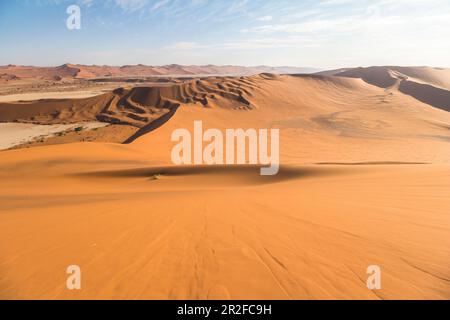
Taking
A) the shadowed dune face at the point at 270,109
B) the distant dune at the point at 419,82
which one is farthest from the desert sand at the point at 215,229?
the distant dune at the point at 419,82

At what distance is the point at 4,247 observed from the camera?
453 cm

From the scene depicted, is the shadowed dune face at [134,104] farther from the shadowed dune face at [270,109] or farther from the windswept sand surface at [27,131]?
the windswept sand surface at [27,131]

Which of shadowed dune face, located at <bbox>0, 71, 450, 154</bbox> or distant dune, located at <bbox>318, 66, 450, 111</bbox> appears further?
distant dune, located at <bbox>318, 66, 450, 111</bbox>

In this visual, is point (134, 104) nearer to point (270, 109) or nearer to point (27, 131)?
point (27, 131)

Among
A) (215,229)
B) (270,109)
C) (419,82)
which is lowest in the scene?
(215,229)

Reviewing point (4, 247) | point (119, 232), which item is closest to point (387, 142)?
point (119, 232)

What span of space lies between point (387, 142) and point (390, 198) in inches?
528

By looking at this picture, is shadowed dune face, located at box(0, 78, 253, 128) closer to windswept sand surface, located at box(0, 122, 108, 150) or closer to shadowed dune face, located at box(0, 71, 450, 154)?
shadowed dune face, located at box(0, 71, 450, 154)

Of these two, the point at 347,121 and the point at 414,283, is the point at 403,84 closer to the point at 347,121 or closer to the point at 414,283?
the point at 347,121

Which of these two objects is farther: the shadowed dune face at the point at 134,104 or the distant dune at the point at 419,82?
the distant dune at the point at 419,82

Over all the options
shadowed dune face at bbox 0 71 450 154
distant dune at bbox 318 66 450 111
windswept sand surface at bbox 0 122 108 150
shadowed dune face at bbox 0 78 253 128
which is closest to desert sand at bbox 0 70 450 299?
shadowed dune face at bbox 0 71 450 154

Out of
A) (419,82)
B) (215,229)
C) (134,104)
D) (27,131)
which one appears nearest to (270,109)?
(134,104)

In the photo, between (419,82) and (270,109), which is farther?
(419,82)

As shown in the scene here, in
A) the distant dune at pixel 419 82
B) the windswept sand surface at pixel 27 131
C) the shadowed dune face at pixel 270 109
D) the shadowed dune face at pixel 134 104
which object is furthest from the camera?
the distant dune at pixel 419 82
